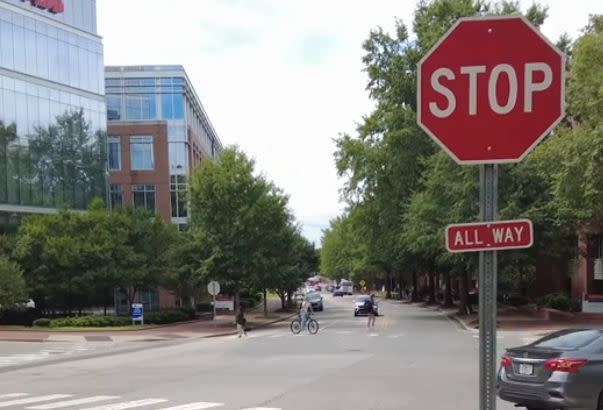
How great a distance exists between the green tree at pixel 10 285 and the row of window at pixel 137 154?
31.8 metres

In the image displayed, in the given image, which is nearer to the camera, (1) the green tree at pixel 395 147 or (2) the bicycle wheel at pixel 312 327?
(2) the bicycle wheel at pixel 312 327

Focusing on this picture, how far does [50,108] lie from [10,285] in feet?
74.7

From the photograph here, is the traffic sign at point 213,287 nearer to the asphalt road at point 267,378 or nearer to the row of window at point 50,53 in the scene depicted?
the asphalt road at point 267,378

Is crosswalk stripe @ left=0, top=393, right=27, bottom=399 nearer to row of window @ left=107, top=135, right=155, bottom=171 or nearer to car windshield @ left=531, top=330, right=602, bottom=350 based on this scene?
car windshield @ left=531, top=330, right=602, bottom=350

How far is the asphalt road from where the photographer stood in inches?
497

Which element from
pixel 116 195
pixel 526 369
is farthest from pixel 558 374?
pixel 116 195

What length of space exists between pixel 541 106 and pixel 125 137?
68.5 metres

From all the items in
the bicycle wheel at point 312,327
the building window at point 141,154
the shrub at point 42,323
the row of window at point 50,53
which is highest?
the row of window at point 50,53

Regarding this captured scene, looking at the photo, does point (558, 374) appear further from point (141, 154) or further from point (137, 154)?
point (137, 154)

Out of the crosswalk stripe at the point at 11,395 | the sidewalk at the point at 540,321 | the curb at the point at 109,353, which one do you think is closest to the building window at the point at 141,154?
the curb at the point at 109,353

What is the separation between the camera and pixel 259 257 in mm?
42906

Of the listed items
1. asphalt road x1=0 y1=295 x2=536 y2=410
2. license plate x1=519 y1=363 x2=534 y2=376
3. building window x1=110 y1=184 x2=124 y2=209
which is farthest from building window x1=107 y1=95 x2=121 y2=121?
license plate x1=519 y1=363 x2=534 y2=376

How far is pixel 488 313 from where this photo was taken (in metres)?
3.24

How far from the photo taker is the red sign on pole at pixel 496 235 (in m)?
3.28
